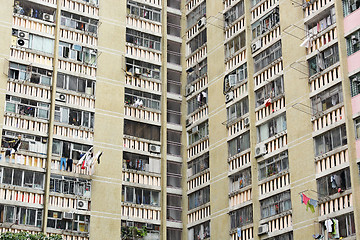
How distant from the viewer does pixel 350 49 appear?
119 feet

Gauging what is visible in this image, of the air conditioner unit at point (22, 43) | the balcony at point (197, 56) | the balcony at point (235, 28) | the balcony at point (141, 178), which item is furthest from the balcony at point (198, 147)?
the air conditioner unit at point (22, 43)

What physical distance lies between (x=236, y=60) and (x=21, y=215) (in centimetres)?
1457

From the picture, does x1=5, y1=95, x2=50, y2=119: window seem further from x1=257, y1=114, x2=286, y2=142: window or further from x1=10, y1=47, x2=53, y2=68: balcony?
x1=257, y1=114, x2=286, y2=142: window

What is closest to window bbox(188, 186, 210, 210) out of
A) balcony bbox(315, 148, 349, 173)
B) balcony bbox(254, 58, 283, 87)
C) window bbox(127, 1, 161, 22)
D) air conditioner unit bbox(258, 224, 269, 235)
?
air conditioner unit bbox(258, 224, 269, 235)

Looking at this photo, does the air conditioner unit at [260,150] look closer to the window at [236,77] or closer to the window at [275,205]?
the window at [275,205]

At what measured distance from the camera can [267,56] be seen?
136 feet

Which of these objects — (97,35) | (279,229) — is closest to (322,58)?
(279,229)

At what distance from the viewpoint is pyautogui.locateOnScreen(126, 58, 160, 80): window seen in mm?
46812

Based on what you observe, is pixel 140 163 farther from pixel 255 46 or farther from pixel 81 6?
pixel 81 6

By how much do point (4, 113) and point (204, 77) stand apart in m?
12.0

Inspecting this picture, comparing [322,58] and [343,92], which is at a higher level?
[322,58]

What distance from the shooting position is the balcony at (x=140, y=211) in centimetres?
4334

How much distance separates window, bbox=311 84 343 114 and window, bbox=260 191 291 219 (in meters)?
4.39

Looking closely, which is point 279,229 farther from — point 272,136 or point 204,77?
point 204,77
